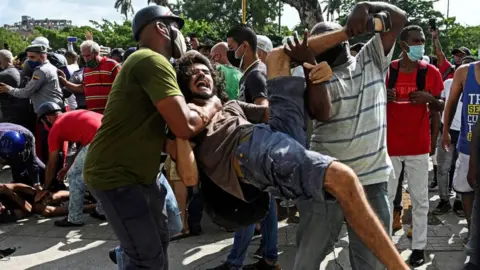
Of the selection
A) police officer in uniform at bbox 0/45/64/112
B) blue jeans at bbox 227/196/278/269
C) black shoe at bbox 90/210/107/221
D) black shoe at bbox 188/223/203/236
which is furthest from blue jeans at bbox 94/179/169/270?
police officer in uniform at bbox 0/45/64/112

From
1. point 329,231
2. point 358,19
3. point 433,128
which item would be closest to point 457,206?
point 433,128

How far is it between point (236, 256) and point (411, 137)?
1786 millimetres

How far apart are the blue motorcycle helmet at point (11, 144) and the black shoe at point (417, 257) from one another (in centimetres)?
439

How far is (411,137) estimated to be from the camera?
13.5ft

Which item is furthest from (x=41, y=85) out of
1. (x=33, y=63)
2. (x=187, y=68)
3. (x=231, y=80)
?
(x=187, y=68)

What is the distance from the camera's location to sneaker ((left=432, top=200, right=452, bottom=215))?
216 inches

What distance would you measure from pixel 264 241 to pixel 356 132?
162 centimetres

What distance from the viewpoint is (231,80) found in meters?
4.92

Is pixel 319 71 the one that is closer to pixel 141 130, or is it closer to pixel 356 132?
pixel 356 132

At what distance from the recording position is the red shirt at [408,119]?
4.11 meters

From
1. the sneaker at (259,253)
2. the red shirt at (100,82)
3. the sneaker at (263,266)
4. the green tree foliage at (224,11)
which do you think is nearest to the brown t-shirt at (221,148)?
the sneaker at (263,266)

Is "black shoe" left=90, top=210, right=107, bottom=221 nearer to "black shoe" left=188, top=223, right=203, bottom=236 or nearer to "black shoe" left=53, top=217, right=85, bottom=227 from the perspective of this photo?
"black shoe" left=53, top=217, right=85, bottom=227

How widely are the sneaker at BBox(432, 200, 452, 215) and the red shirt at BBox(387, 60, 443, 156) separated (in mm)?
1663

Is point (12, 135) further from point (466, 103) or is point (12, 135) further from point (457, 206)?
point (457, 206)
